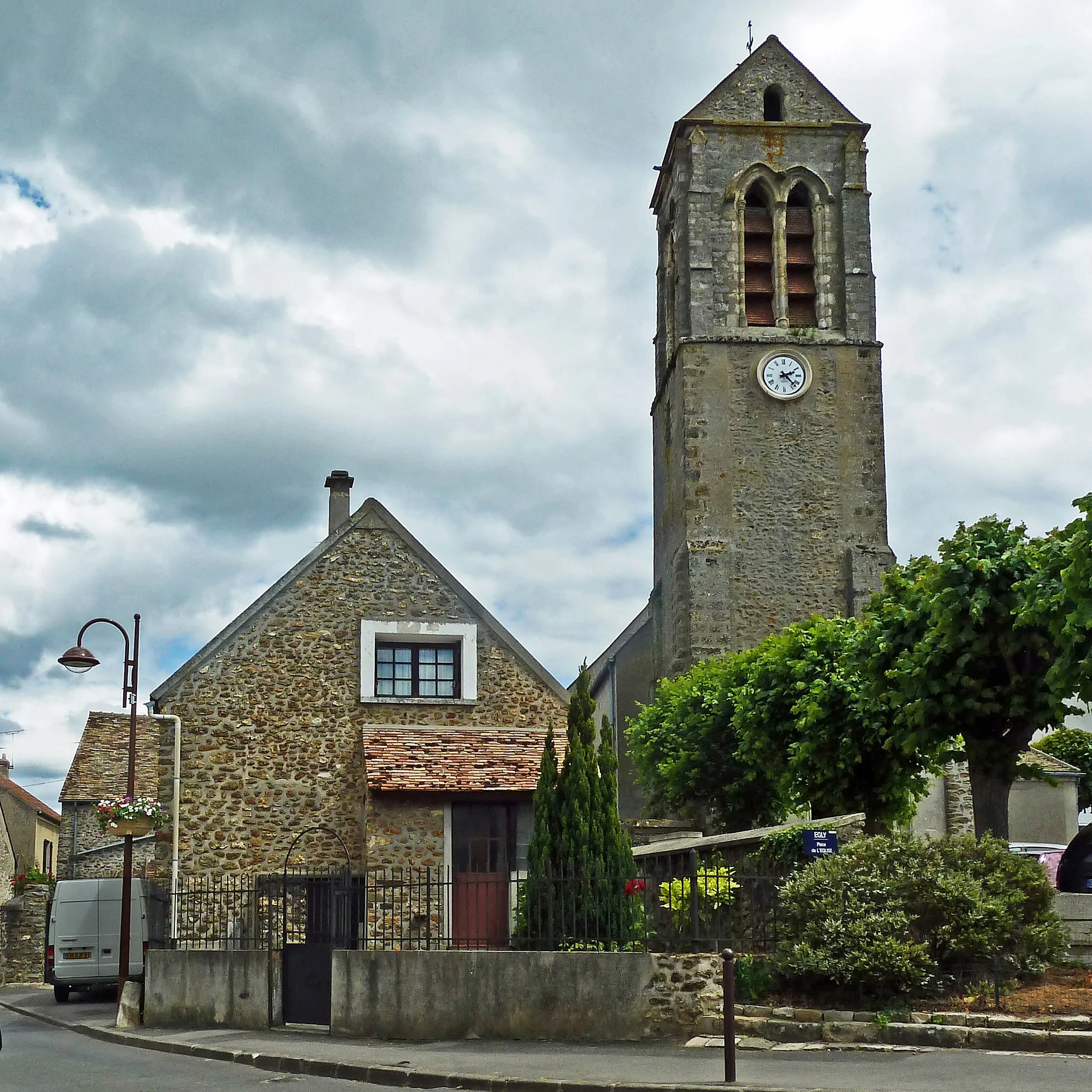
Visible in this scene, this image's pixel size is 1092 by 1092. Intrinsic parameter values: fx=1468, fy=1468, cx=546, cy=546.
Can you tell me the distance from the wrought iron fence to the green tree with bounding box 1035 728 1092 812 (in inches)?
1388

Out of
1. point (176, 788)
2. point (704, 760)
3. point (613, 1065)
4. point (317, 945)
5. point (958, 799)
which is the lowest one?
point (613, 1065)

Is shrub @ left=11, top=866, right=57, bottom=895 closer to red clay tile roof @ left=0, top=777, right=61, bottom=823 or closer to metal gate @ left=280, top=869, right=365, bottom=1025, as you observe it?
red clay tile roof @ left=0, top=777, right=61, bottom=823

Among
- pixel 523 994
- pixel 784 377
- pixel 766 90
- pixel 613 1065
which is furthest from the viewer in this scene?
pixel 766 90

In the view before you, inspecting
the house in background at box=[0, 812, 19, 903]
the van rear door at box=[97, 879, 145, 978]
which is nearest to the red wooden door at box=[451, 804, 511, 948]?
the van rear door at box=[97, 879, 145, 978]

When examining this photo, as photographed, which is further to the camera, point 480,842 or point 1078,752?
point 1078,752

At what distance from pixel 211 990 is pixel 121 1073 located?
4140 mm

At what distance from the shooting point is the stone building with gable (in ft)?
74.9

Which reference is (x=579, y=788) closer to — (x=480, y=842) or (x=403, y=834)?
(x=480, y=842)

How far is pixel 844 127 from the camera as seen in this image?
44.6m

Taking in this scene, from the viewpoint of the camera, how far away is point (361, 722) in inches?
971

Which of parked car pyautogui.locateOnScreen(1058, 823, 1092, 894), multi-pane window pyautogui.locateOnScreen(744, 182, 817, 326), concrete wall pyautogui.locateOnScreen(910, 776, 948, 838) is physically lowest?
parked car pyautogui.locateOnScreen(1058, 823, 1092, 894)

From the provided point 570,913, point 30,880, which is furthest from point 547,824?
point 30,880

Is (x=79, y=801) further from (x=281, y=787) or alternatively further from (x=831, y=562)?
(x=831, y=562)

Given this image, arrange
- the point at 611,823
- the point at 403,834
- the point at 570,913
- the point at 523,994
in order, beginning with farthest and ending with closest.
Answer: the point at 403,834, the point at 611,823, the point at 570,913, the point at 523,994
